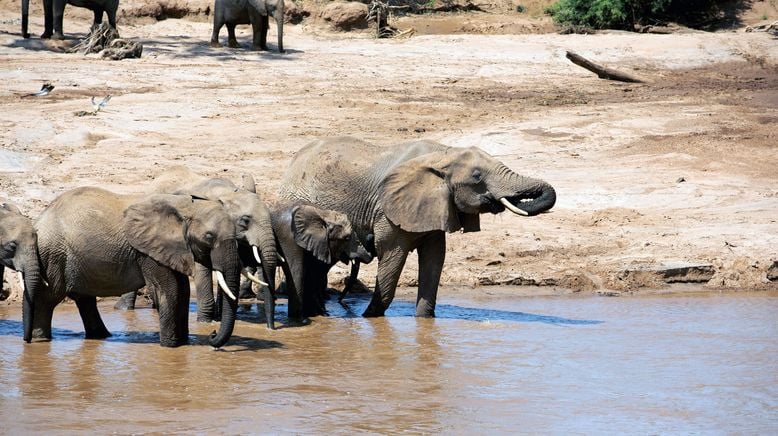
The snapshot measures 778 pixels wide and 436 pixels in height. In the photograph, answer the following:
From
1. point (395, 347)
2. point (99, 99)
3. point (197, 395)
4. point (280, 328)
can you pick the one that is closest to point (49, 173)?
point (99, 99)

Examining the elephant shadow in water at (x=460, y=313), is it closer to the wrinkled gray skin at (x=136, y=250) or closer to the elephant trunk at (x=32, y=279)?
the wrinkled gray skin at (x=136, y=250)

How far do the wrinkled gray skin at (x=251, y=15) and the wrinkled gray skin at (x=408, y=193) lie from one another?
10.7 meters

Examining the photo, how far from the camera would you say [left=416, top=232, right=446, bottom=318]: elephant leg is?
10.9 metres

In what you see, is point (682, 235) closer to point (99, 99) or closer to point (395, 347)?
point (395, 347)

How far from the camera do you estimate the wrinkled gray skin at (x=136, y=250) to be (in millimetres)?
9117

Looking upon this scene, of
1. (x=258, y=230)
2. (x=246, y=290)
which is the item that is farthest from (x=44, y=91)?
(x=258, y=230)

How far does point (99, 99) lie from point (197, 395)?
9396 mm

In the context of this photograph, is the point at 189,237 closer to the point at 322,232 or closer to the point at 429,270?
the point at 322,232

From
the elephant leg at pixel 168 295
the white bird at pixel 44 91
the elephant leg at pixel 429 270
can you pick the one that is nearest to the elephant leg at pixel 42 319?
the elephant leg at pixel 168 295

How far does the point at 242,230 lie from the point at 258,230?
125 mm

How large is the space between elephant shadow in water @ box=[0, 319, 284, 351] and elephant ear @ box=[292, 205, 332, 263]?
1.01 metres

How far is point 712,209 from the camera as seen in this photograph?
1392 centimetres

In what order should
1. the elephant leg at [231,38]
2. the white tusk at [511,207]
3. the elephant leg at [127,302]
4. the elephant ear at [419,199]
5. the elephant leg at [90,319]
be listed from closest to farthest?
1. the elephant leg at [90,319]
2. the white tusk at [511,207]
3. the elephant ear at [419,199]
4. the elephant leg at [127,302]
5. the elephant leg at [231,38]

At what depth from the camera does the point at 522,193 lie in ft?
33.4
